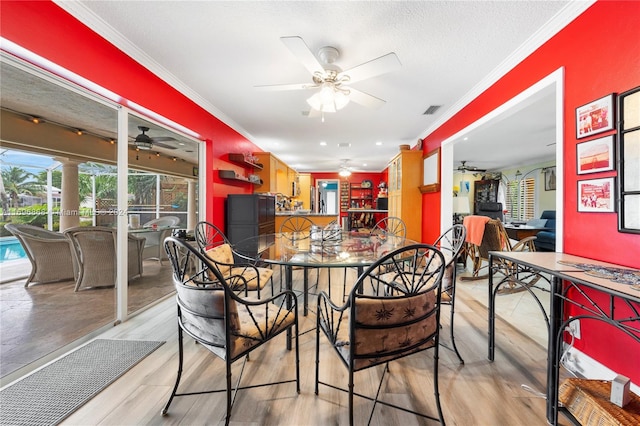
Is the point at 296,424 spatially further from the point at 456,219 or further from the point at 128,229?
the point at 456,219

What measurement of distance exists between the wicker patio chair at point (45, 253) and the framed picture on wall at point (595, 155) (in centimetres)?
379

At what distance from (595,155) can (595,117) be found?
244 millimetres

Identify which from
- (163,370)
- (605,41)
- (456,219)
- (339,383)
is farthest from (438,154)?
(163,370)

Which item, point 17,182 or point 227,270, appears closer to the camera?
point 17,182

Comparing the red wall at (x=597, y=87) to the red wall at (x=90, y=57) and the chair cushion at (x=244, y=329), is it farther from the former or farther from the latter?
the red wall at (x=90, y=57)

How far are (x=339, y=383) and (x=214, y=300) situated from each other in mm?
1013

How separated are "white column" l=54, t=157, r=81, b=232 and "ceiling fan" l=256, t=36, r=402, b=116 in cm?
166

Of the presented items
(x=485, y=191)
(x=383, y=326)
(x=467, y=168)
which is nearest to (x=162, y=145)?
(x=383, y=326)

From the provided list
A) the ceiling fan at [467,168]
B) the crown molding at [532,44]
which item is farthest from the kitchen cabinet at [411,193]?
the ceiling fan at [467,168]

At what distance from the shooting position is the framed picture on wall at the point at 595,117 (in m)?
1.55

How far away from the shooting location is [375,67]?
198 centimetres

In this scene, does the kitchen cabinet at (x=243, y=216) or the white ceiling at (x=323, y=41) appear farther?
the kitchen cabinet at (x=243, y=216)

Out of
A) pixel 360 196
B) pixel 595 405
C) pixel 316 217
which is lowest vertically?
pixel 595 405

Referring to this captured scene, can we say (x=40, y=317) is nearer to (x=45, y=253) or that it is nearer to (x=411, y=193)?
(x=45, y=253)
